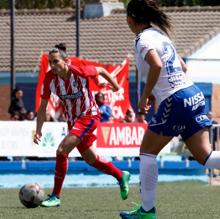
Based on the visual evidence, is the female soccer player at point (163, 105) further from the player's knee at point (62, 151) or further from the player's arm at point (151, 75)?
the player's knee at point (62, 151)

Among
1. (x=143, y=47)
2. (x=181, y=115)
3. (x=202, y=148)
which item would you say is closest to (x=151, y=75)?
(x=143, y=47)

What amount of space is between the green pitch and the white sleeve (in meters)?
2.17

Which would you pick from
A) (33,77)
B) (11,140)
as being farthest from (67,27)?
(11,140)

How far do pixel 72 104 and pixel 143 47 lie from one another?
151 inches

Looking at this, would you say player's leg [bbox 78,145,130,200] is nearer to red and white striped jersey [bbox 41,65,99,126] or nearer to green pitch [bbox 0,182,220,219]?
green pitch [bbox 0,182,220,219]

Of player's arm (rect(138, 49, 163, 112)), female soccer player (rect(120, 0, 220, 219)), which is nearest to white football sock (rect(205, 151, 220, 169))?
female soccer player (rect(120, 0, 220, 219))

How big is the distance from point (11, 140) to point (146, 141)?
10.5m

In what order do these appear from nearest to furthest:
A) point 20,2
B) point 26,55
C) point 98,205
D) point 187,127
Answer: point 187,127
point 98,205
point 26,55
point 20,2

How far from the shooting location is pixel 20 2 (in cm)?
5381

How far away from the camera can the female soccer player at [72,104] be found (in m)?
12.1

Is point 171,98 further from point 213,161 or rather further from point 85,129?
point 85,129

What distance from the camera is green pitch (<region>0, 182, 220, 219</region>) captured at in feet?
34.0

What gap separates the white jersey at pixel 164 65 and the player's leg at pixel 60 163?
3300mm

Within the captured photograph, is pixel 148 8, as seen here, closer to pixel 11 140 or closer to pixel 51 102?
pixel 11 140
